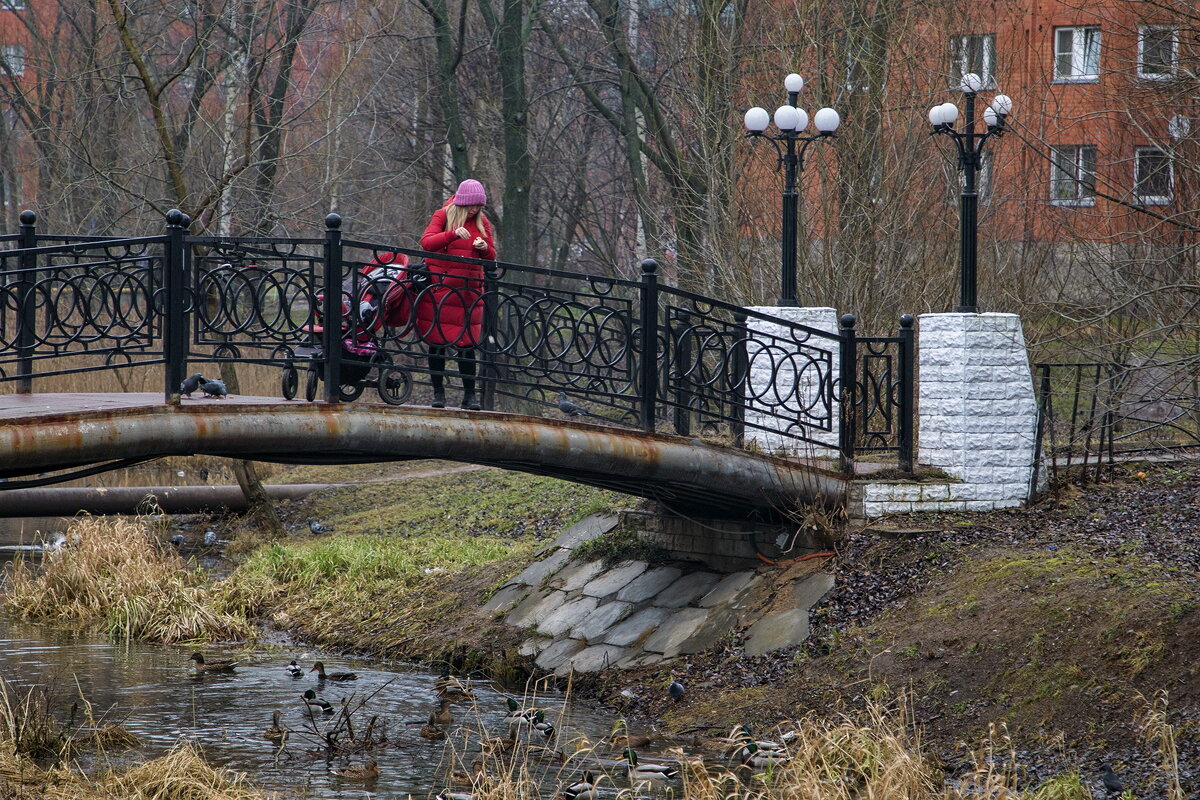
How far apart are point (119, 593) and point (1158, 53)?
34.7ft

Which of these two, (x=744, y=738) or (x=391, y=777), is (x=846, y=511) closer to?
(x=744, y=738)

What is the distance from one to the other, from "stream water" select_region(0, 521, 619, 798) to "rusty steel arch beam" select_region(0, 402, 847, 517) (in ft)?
5.76

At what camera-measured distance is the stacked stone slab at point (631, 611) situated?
35.7 feet

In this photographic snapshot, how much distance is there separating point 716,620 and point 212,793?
4.76 meters

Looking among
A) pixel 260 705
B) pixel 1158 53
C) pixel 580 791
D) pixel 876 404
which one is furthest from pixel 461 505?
pixel 580 791

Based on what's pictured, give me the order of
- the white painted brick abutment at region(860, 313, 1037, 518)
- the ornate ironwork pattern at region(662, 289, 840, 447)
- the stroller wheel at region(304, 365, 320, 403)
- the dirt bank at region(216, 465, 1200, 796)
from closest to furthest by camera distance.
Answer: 1. the dirt bank at region(216, 465, 1200, 796)
2. the stroller wheel at region(304, 365, 320, 403)
3. the ornate ironwork pattern at region(662, 289, 840, 447)
4. the white painted brick abutment at region(860, 313, 1037, 518)

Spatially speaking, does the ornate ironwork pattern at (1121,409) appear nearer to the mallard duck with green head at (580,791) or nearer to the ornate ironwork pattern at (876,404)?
the ornate ironwork pattern at (876,404)

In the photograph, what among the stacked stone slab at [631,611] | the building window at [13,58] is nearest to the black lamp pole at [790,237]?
the stacked stone slab at [631,611]

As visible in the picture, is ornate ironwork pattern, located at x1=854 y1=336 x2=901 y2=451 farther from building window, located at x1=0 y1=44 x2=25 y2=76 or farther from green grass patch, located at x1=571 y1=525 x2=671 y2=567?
building window, located at x1=0 y1=44 x2=25 y2=76

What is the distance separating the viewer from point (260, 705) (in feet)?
34.6

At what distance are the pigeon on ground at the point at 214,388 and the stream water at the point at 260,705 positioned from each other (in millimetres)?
2300

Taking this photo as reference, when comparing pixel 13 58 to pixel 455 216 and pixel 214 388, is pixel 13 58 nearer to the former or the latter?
pixel 455 216

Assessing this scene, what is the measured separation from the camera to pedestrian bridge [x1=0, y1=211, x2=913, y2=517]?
8.35 metres

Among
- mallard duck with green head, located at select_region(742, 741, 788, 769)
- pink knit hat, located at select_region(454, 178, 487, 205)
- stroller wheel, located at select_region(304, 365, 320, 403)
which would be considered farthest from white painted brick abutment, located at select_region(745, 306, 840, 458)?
stroller wheel, located at select_region(304, 365, 320, 403)
